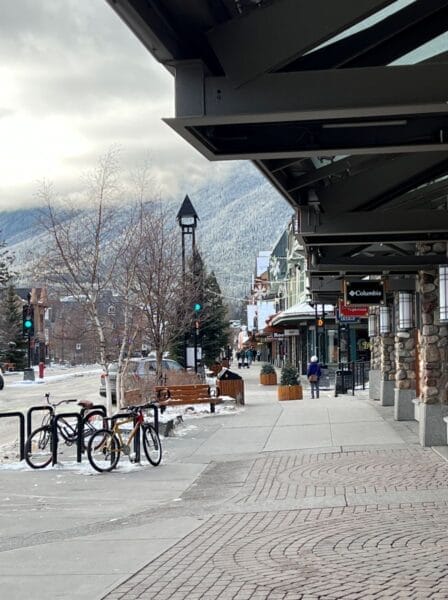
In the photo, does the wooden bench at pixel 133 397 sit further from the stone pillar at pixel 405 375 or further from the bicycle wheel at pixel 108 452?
the bicycle wheel at pixel 108 452

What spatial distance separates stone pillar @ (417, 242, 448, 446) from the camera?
14.8m

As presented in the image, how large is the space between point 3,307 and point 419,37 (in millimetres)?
70837

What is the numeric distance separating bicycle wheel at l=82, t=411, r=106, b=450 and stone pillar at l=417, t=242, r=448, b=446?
214 inches

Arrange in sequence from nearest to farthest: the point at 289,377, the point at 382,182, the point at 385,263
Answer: the point at 382,182 < the point at 385,263 < the point at 289,377

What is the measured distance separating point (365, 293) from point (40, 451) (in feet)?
24.6

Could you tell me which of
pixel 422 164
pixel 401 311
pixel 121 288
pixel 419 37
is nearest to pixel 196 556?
pixel 419 37

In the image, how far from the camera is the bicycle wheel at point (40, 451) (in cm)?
1359

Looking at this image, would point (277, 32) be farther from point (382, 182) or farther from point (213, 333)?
point (213, 333)

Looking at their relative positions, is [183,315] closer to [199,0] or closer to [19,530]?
[19,530]

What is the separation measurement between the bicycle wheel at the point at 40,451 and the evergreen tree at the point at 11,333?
197 ft

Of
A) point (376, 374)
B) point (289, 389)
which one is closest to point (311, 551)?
point (376, 374)

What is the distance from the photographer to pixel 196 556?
24.5 feet

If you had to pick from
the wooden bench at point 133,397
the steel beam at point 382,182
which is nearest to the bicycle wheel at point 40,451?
the wooden bench at point 133,397

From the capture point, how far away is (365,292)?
18469 millimetres
